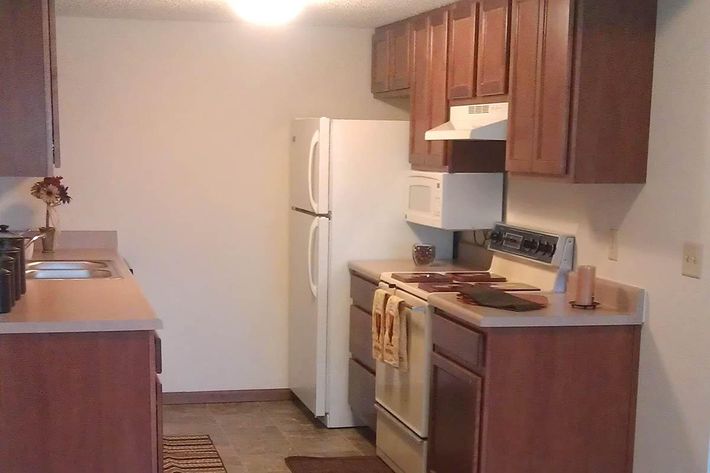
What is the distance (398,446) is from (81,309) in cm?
176

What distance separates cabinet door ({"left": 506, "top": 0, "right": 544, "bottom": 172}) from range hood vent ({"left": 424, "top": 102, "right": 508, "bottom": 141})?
134 mm

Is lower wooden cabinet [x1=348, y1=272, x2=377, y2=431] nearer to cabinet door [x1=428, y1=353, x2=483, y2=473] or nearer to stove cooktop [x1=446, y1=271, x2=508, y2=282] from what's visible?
stove cooktop [x1=446, y1=271, x2=508, y2=282]

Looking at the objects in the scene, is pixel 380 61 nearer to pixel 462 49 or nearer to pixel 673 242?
pixel 462 49

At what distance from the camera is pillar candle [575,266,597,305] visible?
3590 mm

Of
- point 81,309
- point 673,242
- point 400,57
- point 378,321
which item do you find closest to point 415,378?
point 378,321

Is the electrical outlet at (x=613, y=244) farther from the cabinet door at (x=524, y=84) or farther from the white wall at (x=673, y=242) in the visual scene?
the cabinet door at (x=524, y=84)

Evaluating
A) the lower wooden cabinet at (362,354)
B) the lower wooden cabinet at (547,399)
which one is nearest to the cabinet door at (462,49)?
the lower wooden cabinet at (362,354)

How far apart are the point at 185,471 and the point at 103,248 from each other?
145cm

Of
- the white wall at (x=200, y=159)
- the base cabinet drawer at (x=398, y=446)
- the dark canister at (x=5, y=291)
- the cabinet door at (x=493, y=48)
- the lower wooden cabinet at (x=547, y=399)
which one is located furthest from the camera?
the white wall at (x=200, y=159)

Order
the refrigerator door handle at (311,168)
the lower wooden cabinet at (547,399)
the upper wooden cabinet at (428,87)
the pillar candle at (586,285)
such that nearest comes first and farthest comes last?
the lower wooden cabinet at (547,399) < the pillar candle at (586,285) < the upper wooden cabinet at (428,87) < the refrigerator door handle at (311,168)

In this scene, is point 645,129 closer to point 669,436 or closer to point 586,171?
point 586,171

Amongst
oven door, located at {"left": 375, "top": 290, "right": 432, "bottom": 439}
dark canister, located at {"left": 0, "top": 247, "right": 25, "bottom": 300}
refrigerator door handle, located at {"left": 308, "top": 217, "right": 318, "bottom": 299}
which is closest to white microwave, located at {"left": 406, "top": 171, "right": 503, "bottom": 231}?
oven door, located at {"left": 375, "top": 290, "right": 432, "bottom": 439}

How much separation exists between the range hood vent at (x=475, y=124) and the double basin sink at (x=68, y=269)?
1.72 m

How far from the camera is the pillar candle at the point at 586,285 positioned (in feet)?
11.8
